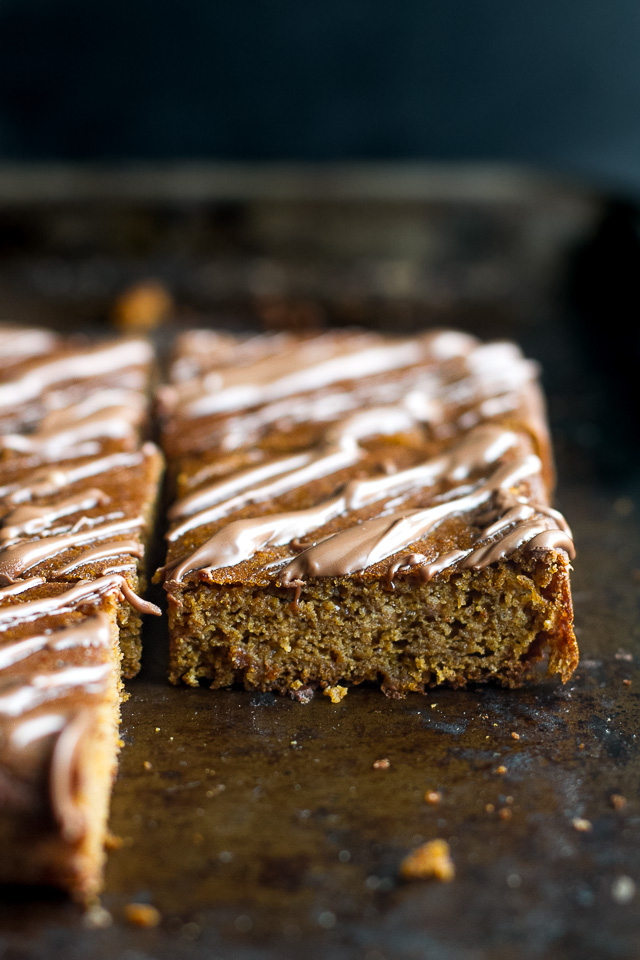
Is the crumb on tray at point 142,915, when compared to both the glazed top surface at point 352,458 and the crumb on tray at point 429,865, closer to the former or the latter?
the crumb on tray at point 429,865

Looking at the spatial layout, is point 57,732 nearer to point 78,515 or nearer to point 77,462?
point 78,515

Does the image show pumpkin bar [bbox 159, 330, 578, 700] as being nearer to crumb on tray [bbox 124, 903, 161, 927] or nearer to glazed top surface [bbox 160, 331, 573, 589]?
glazed top surface [bbox 160, 331, 573, 589]

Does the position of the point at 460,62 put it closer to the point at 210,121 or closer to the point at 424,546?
the point at 210,121

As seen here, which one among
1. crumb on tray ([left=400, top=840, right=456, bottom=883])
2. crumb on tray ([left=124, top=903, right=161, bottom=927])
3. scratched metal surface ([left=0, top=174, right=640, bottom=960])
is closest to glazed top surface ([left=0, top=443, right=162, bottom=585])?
scratched metal surface ([left=0, top=174, right=640, bottom=960])

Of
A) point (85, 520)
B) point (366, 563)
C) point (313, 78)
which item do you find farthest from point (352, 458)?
point (313, 78)

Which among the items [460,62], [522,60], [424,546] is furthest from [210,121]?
[424,546]

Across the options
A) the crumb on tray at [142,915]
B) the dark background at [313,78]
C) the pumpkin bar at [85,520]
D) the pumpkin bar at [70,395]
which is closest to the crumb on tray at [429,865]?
the crumb on tray at [142,915]
